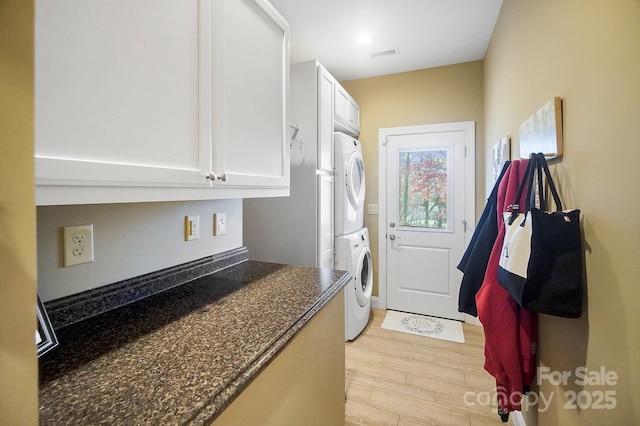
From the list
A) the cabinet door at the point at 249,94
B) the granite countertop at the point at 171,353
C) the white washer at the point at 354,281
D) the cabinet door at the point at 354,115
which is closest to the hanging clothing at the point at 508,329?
the granite countertop at the point at 171,353

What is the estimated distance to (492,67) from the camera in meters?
2.51

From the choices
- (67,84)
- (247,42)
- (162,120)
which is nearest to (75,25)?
(67,84)

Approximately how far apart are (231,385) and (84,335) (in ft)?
1.77

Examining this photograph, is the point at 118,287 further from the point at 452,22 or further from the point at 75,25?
the point at 452,22

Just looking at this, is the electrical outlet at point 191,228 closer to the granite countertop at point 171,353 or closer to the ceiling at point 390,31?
the granite countertop at point 171,353

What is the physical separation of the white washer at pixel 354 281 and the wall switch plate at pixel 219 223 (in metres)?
1.27

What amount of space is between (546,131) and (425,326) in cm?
232

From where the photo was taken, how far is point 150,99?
0.83 m

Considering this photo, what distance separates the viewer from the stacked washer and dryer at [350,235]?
8.75 feet

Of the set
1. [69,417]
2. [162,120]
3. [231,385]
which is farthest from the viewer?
[162,120]

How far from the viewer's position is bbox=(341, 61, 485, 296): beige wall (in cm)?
304

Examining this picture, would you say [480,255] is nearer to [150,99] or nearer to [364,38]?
[150,99]

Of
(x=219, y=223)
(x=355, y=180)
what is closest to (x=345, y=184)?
(x=355, y=180)

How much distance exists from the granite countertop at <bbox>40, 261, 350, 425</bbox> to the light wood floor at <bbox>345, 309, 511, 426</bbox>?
109 cm
